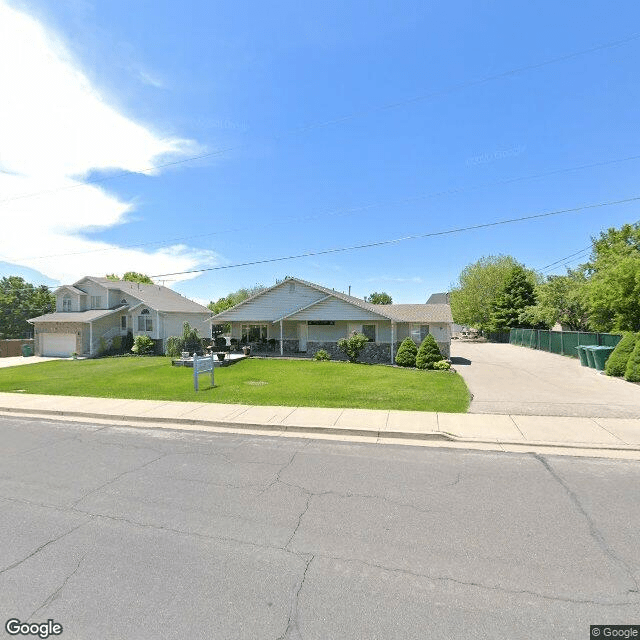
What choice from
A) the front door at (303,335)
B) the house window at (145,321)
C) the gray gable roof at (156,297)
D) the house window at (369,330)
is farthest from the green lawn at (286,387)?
the gray gable roof at (156,297)

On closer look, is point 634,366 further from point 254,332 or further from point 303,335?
point 254,332

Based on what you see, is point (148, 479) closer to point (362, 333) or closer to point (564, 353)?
point (362, 333)

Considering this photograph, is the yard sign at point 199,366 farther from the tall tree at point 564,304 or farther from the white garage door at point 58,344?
the tall tree at point 564,304

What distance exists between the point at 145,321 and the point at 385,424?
29670 mm

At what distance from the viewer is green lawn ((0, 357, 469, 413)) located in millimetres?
10906

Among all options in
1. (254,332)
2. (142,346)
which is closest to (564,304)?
(254,332)

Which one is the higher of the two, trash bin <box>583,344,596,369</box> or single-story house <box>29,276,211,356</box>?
single-story house <box>29,276,211,356</box>

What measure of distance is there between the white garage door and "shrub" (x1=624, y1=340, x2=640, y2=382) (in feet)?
126

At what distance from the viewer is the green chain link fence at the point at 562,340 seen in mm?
22317

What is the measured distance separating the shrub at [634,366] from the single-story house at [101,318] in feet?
89.3

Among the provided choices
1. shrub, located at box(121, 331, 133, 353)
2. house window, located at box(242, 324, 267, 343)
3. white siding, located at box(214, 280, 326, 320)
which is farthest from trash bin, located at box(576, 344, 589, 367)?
shrub, located at box(121, 331, 133, 353)

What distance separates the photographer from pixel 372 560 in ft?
11.6

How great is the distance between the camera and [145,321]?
32156 millimetres

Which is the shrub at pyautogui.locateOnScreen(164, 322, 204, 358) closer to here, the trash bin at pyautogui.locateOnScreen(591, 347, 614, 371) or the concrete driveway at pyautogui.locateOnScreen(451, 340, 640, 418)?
the concrete driveway at pyautogui.locateOnScreen(451, 340, 640, 418)
